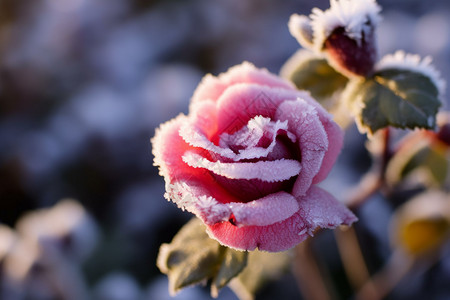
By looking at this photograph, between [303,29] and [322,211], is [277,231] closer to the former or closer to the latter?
[322,211]

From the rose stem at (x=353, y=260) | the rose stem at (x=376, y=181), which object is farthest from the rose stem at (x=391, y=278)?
the rose stem at (x=376, y=181)

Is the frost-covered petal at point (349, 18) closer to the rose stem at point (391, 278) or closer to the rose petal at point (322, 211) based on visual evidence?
the rose petal at point (322, 211)

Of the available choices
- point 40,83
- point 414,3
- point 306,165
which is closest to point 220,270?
point 306,165

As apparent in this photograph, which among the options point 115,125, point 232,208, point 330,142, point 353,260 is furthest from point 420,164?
point 115,125

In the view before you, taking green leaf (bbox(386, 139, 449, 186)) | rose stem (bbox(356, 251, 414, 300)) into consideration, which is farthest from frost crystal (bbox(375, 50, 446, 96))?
rose stem (bbox(356, 251, 414, 300))

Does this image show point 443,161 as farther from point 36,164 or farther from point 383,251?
point 36,164

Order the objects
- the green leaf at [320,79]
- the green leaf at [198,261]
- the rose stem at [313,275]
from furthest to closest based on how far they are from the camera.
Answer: the rose stem at [313,275], the green leaf at [320,79], the green leaf at [198,261]
